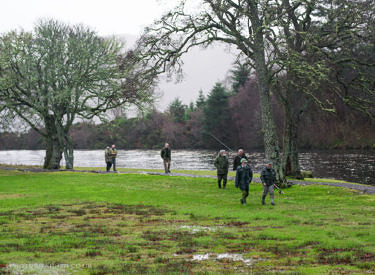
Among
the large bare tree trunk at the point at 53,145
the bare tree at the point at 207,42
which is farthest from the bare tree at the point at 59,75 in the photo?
the bare tree at the point at 207,42

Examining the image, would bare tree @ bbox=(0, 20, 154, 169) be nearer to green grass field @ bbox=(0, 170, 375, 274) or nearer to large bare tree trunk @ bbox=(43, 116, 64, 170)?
large bare tree trunk @ bbox=(43, 116, 64, 170)

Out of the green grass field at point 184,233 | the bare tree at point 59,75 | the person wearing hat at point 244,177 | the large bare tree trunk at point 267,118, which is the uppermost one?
the bare tree at point 59,75

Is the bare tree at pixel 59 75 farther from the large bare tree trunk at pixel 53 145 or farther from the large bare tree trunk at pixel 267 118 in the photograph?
the large bare tree trunk at pixel 267 118

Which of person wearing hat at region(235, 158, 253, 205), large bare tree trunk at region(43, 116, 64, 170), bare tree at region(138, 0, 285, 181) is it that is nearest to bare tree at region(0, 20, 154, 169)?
large bare tree trunk at region(43, 116, 64, 170)

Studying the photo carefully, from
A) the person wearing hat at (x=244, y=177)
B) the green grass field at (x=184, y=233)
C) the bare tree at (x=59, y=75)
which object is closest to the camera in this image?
the green grass field at (x=184, y=233)

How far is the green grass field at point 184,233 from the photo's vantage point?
855 centimetres

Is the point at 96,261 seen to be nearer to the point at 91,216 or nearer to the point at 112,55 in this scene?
the point at 91,216

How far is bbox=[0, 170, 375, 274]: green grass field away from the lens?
28.1 feet

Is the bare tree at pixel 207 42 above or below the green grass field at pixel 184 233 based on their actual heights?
above

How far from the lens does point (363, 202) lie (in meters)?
18.7

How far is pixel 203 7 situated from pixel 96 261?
1891cm

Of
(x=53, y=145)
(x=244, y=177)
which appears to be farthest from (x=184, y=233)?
(x=53, y=145)

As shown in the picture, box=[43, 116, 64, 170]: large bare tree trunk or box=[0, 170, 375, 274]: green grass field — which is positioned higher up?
box=[43, 116, 64, 170]: large bare tree trunk

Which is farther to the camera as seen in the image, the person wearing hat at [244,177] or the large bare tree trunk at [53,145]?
the large bare tree trunk at [53,145]
